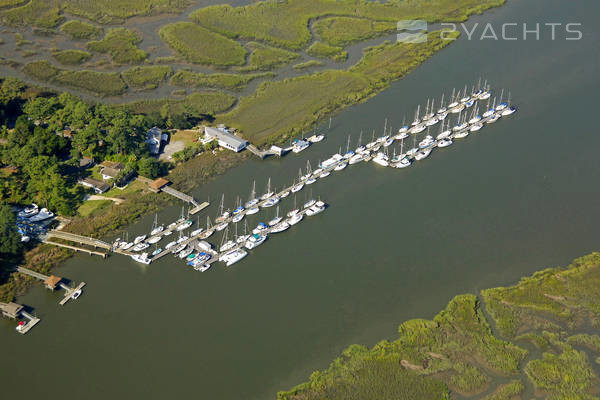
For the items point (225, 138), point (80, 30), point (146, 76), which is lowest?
point (225, 138)

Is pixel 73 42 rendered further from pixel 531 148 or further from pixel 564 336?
pixel 564 336

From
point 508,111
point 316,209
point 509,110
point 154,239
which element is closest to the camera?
point 154,239

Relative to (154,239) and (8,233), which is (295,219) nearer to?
(154,239)

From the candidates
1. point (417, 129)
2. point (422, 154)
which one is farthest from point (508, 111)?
point (422, 154)

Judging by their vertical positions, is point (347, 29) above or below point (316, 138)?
above

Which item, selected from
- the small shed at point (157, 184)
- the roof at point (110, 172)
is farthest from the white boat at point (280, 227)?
the roof at point (110, 172)

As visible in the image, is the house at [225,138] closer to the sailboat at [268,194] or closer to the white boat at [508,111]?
the sailboat at [268,194]

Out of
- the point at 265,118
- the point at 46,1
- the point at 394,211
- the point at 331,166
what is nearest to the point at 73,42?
the point at 46,1
